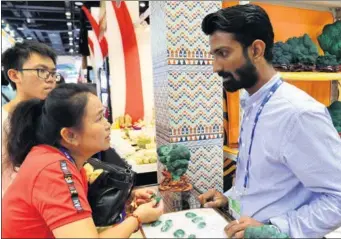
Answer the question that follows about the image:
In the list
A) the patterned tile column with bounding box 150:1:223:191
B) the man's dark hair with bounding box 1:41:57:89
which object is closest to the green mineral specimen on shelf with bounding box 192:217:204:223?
the patterned tile column with bounding box 150:1:223:191

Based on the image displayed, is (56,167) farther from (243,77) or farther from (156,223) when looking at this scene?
(243,77)

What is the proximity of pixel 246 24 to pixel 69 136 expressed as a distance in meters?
0.76

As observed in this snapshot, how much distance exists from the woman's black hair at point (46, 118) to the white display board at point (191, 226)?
0.44m

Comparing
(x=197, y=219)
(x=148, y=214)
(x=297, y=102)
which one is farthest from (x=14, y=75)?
(x=297, y=102)

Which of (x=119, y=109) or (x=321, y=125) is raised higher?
(x=321, y=125)

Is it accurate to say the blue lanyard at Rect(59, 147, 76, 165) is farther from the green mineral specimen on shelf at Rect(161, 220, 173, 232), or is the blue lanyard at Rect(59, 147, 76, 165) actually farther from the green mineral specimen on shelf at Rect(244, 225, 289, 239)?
the green mineral specimen on shelf at Rect(244, 225, 289, 239)

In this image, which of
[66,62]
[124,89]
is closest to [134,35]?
[124,89]

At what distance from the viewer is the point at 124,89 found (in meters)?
4.75

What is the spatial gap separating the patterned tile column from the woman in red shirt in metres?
0.79

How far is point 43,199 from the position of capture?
2.91 feet

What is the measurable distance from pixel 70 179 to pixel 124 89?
12.8 feet

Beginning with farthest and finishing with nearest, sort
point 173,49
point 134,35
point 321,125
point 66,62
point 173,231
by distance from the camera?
point 66,62 < point 134,35 < point 173,49 < point 321,125 < point 173,231

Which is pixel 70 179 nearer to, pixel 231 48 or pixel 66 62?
pixel 231 48

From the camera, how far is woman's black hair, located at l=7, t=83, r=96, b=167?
107 cm
